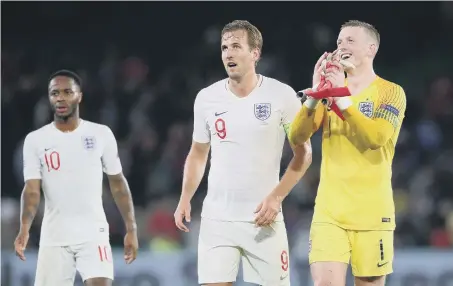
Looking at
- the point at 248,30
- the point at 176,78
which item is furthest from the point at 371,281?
the point at 176,78

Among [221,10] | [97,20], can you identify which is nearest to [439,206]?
[221,10]

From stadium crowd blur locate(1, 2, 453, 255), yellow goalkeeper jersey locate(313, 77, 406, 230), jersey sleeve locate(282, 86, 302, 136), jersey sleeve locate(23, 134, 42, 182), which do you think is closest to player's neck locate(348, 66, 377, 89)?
yellow goalkeeper jersey locate(313, 77, 406, 230)

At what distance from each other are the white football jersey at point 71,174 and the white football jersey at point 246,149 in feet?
4.48

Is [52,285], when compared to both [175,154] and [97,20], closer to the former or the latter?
[175,154]

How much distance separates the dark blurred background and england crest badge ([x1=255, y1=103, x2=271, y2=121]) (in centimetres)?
466

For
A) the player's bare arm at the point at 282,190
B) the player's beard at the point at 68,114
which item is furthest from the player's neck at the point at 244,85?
the player's beard at the point at 68,114

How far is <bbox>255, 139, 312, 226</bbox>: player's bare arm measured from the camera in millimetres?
7219

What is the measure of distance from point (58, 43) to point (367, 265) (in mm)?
11543

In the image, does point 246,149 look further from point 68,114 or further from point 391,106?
point 68,114

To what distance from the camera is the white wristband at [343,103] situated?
682 cm

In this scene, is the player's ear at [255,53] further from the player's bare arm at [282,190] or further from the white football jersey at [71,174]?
the white football jersey at [71,174]

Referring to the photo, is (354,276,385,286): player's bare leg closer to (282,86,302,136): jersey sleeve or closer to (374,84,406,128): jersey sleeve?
(374,84,406,128): jersey sleeve

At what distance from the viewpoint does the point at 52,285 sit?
327 inches

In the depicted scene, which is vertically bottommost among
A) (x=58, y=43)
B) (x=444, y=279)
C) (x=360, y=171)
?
(x=444, y=279)
